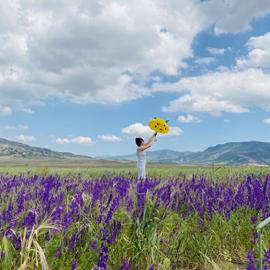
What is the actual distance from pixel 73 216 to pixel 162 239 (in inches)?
35.7

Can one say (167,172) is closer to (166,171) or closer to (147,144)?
(166,171)

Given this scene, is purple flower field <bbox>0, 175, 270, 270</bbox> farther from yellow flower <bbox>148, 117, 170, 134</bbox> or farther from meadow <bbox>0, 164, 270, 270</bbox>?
yellow flower <bbox>148, 117, 170, 134</bbox>

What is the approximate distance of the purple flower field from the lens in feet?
9.20

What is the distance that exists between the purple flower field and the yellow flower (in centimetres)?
239

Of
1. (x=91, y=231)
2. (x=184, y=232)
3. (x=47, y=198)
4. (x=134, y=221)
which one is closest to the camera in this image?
(x=91, y=231)

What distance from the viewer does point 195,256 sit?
3447 millimetres

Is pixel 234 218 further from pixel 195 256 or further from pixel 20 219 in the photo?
pixel 20 219

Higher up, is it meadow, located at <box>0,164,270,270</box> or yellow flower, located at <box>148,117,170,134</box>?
yellow flower, located at <box>148,117,170,134</box>

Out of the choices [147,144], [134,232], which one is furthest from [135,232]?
[147,144]

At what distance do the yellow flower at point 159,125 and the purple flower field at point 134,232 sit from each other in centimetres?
239

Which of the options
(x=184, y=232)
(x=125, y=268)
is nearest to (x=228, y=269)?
(x=184, y=232)

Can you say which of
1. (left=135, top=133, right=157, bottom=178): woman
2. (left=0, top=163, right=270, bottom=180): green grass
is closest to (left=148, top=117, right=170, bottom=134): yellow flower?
(left=0, top=163, right=270, bottom=180): green grass

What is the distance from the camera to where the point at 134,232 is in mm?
3246

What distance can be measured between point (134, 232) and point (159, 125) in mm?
3890
